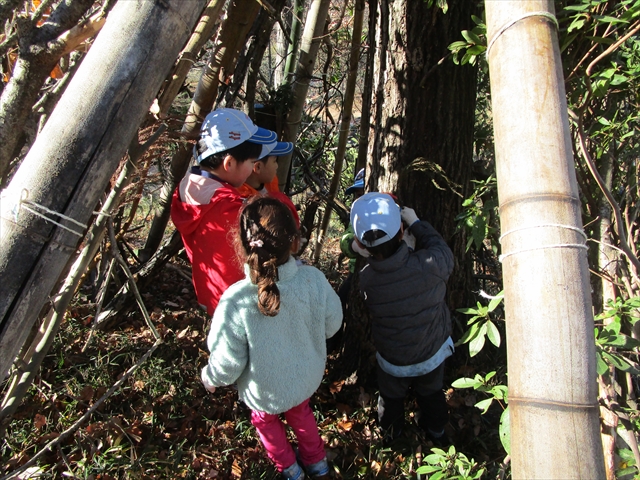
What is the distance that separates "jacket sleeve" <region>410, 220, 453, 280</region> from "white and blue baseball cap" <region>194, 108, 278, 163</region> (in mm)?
979

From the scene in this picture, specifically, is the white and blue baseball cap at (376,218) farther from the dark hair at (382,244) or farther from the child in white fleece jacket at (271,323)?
the child in white fleece jacket at (271,323)

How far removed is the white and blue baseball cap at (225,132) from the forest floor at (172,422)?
1.34 m

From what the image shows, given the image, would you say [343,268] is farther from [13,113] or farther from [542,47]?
[542,47]

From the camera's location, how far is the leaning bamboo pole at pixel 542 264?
2.69 ft

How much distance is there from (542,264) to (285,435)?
6.29 feet

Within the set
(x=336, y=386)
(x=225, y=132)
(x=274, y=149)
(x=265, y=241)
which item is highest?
(x=274, y=149)

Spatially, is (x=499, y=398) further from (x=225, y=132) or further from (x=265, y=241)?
(x=225, y=132)

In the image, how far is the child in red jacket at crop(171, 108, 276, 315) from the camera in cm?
226

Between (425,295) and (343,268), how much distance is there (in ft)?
8.89

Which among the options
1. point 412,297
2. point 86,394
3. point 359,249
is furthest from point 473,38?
point 86,394

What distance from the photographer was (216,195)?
2.26m

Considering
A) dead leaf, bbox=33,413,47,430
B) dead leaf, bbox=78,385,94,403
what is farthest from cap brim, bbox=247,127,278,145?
dead leaf, bbox=33,413,47,430

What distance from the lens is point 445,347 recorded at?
2.57 meters

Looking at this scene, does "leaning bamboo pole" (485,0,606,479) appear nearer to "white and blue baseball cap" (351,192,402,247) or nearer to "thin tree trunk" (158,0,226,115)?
"white and blue baseball cap" (351,192,402,247)
